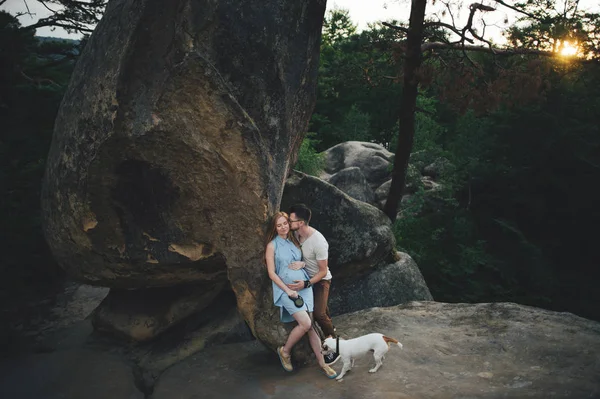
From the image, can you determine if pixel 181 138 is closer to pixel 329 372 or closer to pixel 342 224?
pixel 329 372

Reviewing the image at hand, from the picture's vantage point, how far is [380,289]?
8594 mm

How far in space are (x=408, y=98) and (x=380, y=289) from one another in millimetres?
4304

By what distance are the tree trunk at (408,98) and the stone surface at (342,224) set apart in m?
2.44

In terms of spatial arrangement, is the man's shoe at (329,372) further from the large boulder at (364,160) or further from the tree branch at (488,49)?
the large boulder at (364,160)

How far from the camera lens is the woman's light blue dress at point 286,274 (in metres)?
5.23

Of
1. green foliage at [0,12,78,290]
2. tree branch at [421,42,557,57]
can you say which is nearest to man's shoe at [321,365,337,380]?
green foliage at [0,12,78,290]

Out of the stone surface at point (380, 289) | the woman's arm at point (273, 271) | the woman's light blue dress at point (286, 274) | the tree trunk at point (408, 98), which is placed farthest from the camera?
the tree trunk at point (408, 98)

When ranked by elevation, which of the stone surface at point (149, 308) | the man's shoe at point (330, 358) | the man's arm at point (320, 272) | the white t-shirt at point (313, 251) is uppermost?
the white t-shirt at point (313, 251)

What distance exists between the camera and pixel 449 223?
12344 millimetres

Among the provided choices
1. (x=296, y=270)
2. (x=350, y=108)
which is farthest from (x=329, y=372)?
(x=350, y=108)

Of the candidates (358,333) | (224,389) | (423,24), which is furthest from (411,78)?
(224,389)

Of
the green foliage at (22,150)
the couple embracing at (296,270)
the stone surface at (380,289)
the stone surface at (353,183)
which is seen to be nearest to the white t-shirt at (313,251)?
the couple embracing at (296,270)

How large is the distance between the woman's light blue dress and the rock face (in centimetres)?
28

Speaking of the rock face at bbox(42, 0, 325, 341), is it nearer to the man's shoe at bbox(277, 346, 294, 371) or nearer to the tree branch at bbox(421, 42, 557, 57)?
the man's shoe at bbox(277, 346, 294, 371)
